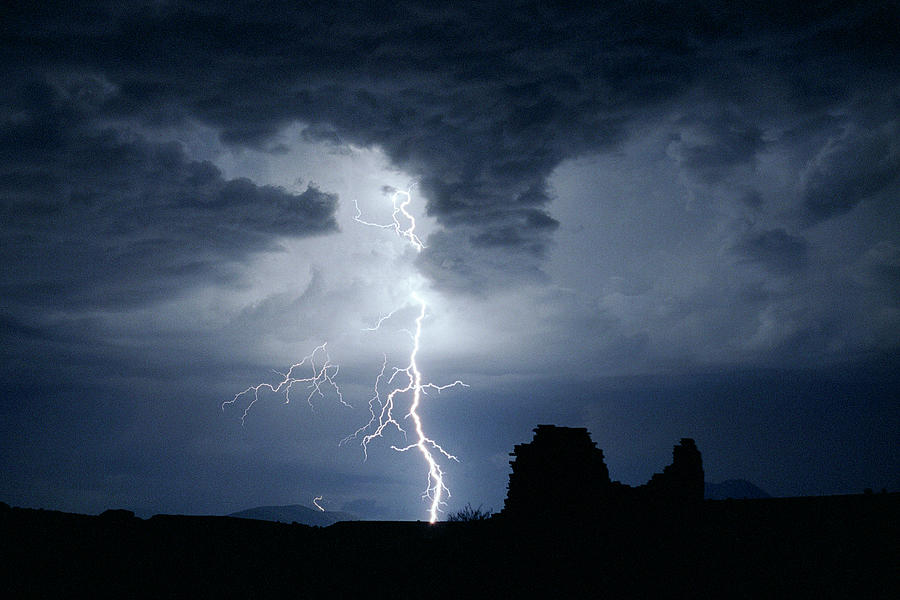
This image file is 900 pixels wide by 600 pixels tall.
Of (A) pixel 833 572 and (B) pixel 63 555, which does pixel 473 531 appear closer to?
(A) pixel 833 572

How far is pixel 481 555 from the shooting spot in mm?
18797

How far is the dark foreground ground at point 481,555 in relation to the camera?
14062mm

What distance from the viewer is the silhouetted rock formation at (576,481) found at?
2125 cm

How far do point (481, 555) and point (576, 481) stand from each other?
4.88m

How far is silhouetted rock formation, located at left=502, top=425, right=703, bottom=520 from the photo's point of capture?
21250 millimetres

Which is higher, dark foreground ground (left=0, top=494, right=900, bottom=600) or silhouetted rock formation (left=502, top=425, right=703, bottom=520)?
silhouetted rock formation (left=502, top=425, right=703, bottom=520)

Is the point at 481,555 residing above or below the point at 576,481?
below

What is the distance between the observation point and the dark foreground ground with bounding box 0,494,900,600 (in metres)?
14.1

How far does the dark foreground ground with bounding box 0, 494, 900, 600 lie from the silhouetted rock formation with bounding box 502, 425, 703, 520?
5.93 feet

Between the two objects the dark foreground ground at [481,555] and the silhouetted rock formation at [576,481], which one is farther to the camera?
the silhouetted rock formation at [576,481]

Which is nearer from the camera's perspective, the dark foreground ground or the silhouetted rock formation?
the dark foreground ground

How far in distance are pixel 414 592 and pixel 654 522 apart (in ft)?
24.3

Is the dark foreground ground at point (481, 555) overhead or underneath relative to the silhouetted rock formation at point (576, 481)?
underneath

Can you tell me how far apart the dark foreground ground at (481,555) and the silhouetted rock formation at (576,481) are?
5.93ft
